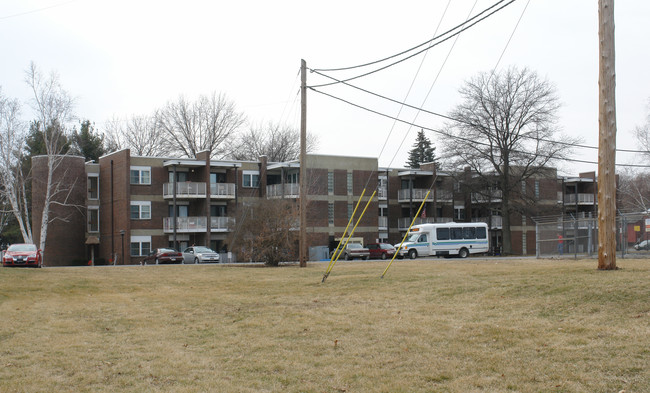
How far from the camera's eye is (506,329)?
934 cm

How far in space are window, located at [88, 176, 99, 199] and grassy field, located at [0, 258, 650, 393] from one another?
43.9 m

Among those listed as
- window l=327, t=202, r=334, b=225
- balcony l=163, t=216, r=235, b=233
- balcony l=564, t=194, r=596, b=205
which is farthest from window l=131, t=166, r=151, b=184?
balcony l=564, t=194, r=596, b=205

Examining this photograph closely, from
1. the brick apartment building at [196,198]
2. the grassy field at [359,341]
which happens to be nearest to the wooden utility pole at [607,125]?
the grassy field at [359,341]

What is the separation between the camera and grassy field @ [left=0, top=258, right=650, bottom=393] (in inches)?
289

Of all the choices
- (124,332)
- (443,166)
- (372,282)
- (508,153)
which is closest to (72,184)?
(443,166)

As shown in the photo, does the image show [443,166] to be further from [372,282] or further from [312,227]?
[372,282]

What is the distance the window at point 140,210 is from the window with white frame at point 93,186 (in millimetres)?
6063

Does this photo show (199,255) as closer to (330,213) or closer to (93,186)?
(330,213)

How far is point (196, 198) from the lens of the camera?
56.0 meters

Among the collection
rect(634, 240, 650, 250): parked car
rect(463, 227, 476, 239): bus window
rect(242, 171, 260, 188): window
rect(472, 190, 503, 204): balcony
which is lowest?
rect(634, 240, 650, 250): parked car

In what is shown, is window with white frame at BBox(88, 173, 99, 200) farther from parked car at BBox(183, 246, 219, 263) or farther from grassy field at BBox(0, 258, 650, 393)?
grassy field at BBox(0, 258, 650, 393)

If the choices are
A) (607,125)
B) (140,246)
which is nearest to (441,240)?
(140,246)

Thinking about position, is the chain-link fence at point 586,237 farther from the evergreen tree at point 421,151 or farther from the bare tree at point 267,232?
the evergreen tree at point 421,151

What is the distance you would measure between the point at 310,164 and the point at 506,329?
1963 inches
